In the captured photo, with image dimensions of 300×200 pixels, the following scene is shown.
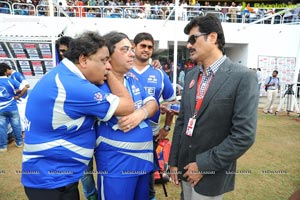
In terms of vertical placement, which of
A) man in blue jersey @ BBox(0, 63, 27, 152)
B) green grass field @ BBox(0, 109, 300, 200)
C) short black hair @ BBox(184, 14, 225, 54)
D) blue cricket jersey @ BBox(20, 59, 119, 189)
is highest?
short black hair @ BBox(184, 14, 225, 54)

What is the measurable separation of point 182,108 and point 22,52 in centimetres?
1192

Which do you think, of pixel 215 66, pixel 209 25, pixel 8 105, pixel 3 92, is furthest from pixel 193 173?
pixel 8 105

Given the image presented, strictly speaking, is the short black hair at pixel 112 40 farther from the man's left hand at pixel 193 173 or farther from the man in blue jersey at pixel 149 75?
the man's left hand at pixel 193 173

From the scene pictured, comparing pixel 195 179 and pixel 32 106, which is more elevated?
pixel 32 106

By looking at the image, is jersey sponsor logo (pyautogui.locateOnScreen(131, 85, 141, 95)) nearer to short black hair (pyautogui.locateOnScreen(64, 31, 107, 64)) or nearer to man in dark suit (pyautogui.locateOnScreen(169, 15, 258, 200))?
man in dark suit (pyautogui.locateOnScreen(169, 15, 258, 200))

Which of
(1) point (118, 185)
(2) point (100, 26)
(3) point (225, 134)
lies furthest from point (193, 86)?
(2) point (100, 26)

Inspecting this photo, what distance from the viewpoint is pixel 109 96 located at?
1771 mm

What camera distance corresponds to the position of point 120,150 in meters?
2.01

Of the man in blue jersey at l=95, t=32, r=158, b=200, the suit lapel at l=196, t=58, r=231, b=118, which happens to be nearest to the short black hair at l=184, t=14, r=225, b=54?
the suit lapel at l=196, t=58, r=231, b=118

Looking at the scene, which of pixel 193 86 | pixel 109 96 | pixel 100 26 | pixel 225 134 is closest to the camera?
pixel 109 96

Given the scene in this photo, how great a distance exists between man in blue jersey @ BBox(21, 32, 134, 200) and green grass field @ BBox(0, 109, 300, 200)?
225cm

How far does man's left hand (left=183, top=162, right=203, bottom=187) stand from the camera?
6.32 ft

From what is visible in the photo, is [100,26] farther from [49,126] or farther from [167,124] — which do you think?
[49,126]

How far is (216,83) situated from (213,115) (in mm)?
249
